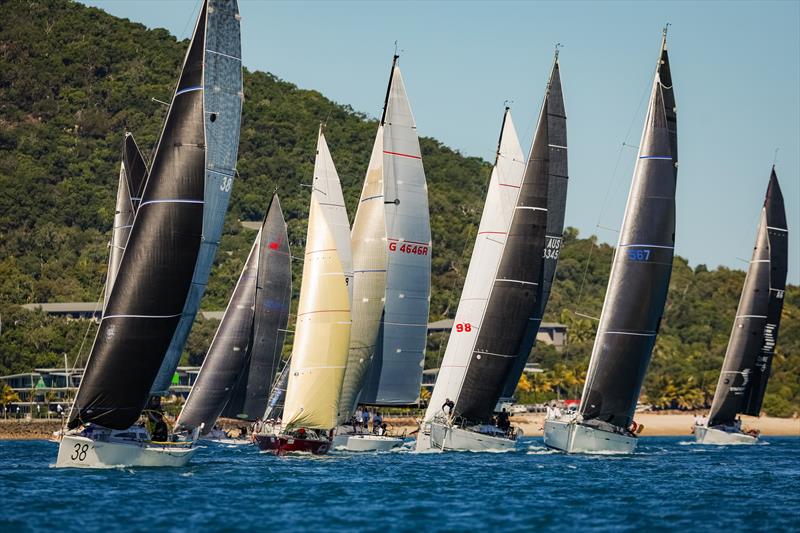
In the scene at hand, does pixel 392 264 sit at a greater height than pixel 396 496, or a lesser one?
greater

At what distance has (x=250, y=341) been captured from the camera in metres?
51.5

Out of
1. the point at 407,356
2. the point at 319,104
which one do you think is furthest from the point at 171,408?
the point at 319,104

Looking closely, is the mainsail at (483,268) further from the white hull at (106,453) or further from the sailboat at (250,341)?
the white hull at (106,453)

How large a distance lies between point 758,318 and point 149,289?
40090 mm

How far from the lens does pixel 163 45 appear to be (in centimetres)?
17388

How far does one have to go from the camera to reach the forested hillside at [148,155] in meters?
108

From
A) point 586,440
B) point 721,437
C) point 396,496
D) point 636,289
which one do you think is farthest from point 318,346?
point 721,437

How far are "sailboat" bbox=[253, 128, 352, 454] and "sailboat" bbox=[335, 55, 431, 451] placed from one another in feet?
18.4

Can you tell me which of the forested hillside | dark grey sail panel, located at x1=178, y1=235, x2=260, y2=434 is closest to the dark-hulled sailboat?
dark grey sail panel, located at x1=178, y1=235, x2=260, y2=434

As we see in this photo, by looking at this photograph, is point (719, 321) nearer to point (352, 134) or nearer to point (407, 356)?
point (352, 134)

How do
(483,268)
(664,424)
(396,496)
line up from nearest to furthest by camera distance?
(396,496) < (483,268) < (664,424)

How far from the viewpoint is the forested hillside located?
108 metres

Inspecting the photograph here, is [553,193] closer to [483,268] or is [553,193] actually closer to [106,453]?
[483,268]

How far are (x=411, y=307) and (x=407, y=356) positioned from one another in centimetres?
190
